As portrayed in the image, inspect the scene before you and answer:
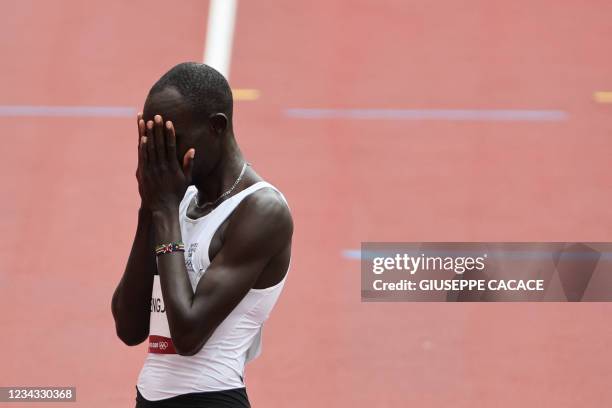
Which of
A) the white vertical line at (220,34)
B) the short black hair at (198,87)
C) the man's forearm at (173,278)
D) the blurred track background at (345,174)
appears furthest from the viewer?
the white vertical line at (220,34)

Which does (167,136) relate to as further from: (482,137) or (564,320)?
(482,137)

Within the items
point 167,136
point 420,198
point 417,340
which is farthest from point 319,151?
point 167,136

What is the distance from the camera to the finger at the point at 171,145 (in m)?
1.80

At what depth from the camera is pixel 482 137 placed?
511 cm

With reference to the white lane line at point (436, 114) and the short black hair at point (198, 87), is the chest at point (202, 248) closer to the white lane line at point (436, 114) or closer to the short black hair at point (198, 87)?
the short black hair at point (198, 87)

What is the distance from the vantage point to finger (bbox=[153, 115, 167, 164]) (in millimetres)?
1802

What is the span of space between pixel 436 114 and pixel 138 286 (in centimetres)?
347

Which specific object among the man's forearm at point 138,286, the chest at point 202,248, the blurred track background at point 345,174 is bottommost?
the blurred track background at point 345,174

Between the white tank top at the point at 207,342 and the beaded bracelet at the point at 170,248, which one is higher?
the beaded bracelet at the point at 170,248

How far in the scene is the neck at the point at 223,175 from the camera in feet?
6.41

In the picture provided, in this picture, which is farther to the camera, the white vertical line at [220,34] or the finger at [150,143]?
the white vertical line at [220,34]

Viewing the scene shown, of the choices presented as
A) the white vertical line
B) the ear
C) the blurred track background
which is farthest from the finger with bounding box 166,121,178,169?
the white vertical line

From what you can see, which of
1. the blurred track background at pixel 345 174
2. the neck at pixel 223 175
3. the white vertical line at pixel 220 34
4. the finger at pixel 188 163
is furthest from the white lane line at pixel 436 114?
the finger at pixel 188 163

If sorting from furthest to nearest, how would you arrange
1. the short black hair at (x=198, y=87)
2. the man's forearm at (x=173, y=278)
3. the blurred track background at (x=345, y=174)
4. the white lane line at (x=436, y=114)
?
the white lane line at (x=436, y=114) → the blurred track background at (x=345, y=174) → the short black hair at (x=198, y=87) → the man's forearm at (x=173, y=278)
